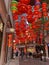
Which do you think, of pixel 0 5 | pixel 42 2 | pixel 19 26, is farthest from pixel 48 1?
pixel 19 26

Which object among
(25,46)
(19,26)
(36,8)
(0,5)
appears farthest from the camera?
(25,46)

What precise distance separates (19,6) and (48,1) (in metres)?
2.63

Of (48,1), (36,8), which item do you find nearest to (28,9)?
(36,8)

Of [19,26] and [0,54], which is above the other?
[19,26]

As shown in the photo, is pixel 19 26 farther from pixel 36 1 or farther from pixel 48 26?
pixel 36 1

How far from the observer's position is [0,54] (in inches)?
481

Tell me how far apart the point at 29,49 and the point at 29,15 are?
3638 cm

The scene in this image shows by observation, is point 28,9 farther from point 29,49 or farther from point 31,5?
point 29,49

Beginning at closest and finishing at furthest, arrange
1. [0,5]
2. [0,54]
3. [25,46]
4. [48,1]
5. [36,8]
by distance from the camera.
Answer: [0,5]
[0,54]
[36,8]
[48,1]
[25,46]

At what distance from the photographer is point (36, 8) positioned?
13305 millimetres

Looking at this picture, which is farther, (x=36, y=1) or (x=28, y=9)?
(x=28, y=9)

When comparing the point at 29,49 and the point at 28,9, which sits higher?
the point at 28,9

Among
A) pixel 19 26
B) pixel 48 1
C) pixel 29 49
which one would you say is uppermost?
pixel 48 1

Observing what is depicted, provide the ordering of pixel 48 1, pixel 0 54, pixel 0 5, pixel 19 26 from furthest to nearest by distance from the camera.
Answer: pixel 19 26, pixel 48 1, pixel 0 54, pixel 0 5
